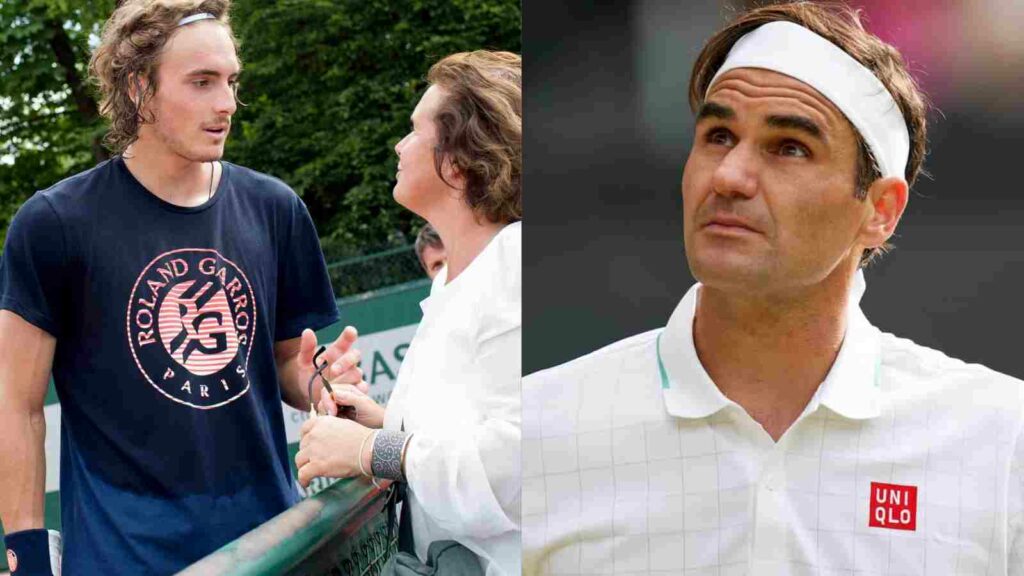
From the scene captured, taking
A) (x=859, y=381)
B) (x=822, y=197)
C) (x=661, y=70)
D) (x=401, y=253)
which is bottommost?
(x=401, y=253)

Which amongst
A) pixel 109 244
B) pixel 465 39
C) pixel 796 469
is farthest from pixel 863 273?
pixel 465 39

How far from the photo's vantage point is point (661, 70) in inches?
44.7

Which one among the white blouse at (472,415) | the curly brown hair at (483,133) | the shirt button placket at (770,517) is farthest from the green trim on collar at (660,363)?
the curly brown hair at (483,133)

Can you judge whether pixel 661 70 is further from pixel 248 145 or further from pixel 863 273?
pixel 248 145

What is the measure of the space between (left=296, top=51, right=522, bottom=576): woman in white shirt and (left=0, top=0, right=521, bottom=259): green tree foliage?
11762 mm

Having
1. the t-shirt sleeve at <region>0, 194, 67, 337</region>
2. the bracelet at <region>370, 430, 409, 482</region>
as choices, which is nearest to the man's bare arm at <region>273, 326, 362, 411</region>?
the bracelet at <region>370, 430, 409, 482</region>

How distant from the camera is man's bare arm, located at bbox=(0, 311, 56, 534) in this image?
2.16 meters

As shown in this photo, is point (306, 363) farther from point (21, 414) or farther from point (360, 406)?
point (21, 414)

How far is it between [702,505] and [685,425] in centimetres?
8

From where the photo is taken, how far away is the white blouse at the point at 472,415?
181cm

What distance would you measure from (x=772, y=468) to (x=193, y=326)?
148 cm

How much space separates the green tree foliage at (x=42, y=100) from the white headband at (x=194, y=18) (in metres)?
12.0

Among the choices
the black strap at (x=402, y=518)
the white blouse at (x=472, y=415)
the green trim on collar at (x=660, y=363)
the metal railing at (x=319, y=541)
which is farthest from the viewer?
the black strap at (x=402, y=518)

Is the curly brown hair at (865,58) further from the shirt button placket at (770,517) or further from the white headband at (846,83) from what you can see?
the shirt button placket at (770,517)
